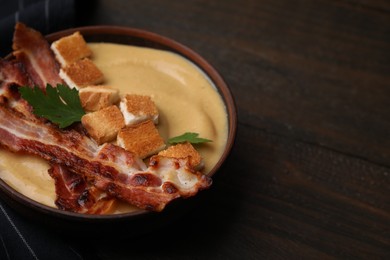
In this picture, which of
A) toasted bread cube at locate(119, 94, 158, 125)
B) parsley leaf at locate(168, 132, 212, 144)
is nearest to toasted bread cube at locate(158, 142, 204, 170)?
parsley leaf at locate(168, 132, 212, 144)

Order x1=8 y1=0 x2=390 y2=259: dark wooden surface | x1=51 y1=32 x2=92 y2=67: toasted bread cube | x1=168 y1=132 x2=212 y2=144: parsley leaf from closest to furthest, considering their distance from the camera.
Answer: x1=168 y1=132 x2=212 y2=144: parsley leaf → x1=8 y1=0 x2=390 y2=259: dark wooden surface → x1=51 y1=32 x2=92 y2=67: toasted bread cube

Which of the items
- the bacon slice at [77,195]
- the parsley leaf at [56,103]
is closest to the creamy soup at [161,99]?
the bacon slice at [77,195]

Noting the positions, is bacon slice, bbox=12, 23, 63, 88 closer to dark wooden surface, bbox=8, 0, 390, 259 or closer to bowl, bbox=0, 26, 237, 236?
bowl, bbox=0, 26, 237, 236

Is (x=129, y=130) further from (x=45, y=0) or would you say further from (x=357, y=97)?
(x=357, y=97)

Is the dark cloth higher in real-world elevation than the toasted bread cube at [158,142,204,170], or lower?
higher

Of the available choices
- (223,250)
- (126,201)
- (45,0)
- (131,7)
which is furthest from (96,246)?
(131,7)

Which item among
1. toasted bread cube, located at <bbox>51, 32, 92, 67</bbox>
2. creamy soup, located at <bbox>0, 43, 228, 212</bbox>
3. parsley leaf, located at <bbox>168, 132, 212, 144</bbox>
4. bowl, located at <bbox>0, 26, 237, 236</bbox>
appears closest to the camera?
bowl, located at <bbox>0, 26, 237, 236</bbox>

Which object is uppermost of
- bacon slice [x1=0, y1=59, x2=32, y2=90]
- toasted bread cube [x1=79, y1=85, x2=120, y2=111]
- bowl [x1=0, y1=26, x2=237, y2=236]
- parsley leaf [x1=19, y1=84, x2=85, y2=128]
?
bacon slice [x1=0, y1=59, x2=32, y2=90]
